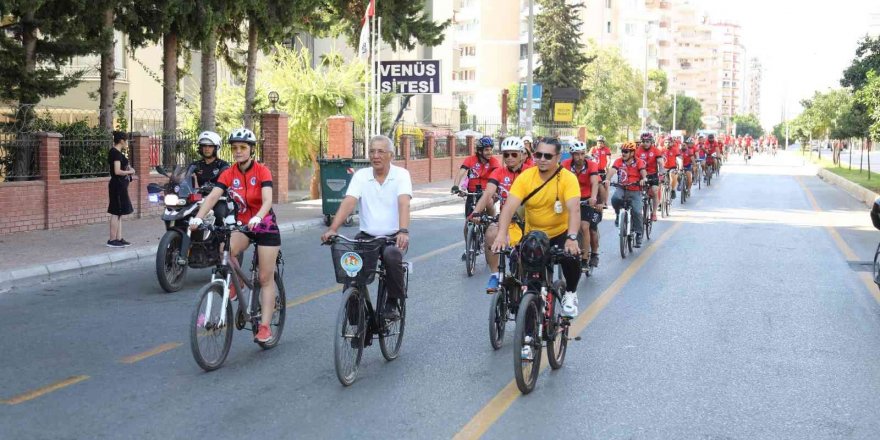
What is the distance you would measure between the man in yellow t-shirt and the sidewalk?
715 centimetres

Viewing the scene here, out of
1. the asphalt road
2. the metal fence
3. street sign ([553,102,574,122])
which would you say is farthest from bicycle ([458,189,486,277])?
street sign ([553,102,574,122])

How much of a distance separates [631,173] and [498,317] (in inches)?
320

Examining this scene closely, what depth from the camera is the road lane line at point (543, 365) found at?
6.17 meters

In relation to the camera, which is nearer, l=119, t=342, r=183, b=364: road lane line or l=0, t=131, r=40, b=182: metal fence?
l=119, t=342, r=183, b=364: road lane line

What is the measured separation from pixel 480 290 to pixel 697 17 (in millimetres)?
198216

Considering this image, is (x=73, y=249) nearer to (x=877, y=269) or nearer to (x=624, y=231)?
(x=624, y=231)

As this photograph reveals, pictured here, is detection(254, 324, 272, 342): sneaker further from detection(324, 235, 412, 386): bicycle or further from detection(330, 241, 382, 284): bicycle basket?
detection(330, 241, 382, 284): bicycle basket

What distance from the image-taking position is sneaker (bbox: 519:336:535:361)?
679 cm

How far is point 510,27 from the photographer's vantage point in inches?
3757

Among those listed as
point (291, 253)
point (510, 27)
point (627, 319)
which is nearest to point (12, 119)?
point (291, 253)

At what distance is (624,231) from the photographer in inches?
603

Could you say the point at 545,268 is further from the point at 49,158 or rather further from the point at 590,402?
the point at 49,158

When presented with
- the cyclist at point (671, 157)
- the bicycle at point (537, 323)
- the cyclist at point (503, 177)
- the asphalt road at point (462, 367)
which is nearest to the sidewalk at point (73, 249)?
the asphalt road at point (462, 367)

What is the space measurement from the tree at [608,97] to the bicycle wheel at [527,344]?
224 feet
